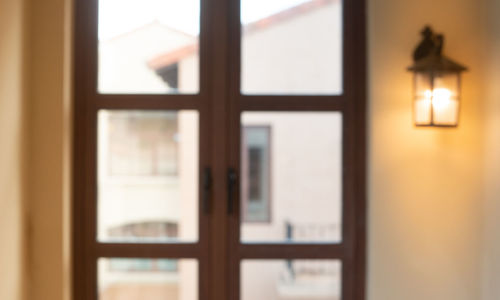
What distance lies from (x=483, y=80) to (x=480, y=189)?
19.3 inches

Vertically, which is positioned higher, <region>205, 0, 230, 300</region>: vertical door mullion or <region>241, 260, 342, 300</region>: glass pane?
<region>205, 0, 230, 300</region>: vertical door mullion

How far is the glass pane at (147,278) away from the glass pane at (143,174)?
117 mm

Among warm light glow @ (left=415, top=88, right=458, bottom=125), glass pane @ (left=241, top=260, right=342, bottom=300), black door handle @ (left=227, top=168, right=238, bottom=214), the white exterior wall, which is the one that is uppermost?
the white exterior wall

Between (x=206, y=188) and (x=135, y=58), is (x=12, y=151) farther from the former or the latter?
(x=206, y=188)

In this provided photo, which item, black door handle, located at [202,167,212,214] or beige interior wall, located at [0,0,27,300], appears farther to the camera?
black door handle, located at [202,167,212,214]

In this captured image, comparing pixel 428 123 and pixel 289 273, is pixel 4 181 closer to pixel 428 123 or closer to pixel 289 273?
pixel 289 273

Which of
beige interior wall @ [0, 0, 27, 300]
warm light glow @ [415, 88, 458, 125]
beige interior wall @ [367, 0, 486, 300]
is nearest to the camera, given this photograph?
beige interior wall @ [0, 0, 27, 300]

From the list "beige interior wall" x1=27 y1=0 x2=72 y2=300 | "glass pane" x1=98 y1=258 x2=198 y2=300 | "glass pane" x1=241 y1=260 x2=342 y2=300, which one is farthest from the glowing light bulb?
"beige interior wall" x1=27 y1=0 x2=72 y2=300

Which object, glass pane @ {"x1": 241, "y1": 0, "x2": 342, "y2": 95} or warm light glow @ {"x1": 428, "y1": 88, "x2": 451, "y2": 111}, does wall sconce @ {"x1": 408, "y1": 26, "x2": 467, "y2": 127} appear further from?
glass pane @ {"x1": 241, "y1": 0, "x2": 342, "y2": 95}

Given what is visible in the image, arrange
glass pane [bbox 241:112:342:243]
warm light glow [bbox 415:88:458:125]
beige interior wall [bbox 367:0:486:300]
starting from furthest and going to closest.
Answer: glass pane [bbox 241:112:342:243]
beige interior wall [bbox 367:0:486:300]
warm light glow [bbox 415:88:458:125]

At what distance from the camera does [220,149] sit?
2609 millimetres

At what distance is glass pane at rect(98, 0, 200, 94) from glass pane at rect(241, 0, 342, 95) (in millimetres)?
257

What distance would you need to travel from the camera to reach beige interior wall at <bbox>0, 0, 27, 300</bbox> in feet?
6.94

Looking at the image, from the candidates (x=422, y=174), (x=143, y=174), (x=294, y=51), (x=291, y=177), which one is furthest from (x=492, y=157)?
(x=143, y=174)
